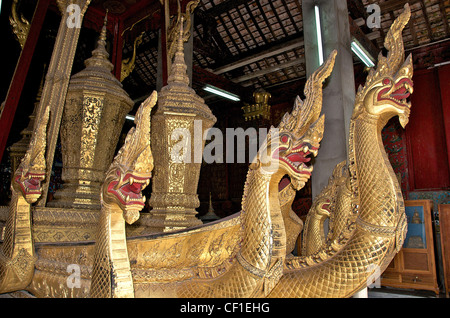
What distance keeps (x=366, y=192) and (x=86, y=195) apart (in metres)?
1.66

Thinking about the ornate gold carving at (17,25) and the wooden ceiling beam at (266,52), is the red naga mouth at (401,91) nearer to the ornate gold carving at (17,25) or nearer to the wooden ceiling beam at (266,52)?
the ornate gold carving at (17,25)

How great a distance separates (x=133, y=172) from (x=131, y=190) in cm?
6

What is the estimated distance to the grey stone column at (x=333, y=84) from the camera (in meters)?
3.08

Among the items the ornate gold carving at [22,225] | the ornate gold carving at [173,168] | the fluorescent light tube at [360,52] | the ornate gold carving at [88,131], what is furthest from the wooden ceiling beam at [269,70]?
the ornate gold carving at [22,225]

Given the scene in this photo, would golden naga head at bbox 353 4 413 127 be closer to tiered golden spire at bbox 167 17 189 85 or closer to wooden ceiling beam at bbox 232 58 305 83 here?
tiered golden spire at bbox 167 17 189 85

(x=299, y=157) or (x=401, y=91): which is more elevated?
(x=401, y=91)

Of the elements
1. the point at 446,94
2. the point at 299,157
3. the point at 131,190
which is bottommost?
the point at 131,190

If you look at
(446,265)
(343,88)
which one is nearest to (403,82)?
(343,88)

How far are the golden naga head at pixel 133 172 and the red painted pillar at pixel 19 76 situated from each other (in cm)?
149

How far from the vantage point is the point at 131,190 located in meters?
0.88

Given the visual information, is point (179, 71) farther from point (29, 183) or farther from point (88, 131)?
point (29, 183)

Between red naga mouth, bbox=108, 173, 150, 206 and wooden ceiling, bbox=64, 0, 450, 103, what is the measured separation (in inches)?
146

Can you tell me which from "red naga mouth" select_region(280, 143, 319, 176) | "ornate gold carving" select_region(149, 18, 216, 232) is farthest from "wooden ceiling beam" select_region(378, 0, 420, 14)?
"red naga mouth" select_region(280, 143, 319, 176)

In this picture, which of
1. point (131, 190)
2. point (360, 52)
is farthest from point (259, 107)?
point (131, 190)
